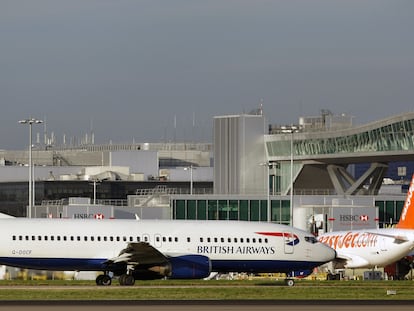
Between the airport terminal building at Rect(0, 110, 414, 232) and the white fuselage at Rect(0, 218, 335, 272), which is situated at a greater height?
the airport terminal building at Rect(0, 110, 414, 232)

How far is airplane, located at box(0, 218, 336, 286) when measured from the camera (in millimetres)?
61250

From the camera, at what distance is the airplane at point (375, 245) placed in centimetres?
7831

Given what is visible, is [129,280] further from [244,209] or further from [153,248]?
[244,209]

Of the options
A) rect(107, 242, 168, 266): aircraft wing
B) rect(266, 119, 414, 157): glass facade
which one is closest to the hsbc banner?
rect(266, 119, 414, 157): glass facade

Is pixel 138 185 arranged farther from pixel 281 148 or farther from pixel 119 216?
pixel 119 216

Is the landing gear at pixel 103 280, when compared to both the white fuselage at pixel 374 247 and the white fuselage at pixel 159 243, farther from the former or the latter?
the white fuselage at pixel 374 247

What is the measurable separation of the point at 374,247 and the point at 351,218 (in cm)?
2618

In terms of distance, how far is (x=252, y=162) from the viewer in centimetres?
13088

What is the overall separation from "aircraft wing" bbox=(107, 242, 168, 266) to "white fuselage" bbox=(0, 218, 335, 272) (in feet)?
1.81

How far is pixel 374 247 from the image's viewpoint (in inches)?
3110

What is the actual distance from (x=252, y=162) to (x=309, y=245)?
6501 cm

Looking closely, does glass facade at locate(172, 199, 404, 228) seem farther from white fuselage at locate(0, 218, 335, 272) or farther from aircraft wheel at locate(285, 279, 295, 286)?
aircraft wheel at locate(285, 279, 295, 286)

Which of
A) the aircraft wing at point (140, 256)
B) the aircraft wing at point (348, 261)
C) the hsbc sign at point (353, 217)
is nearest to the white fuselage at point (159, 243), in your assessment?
the aircraft wing at point (140, 256)

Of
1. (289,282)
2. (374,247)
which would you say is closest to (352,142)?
(374,247)
